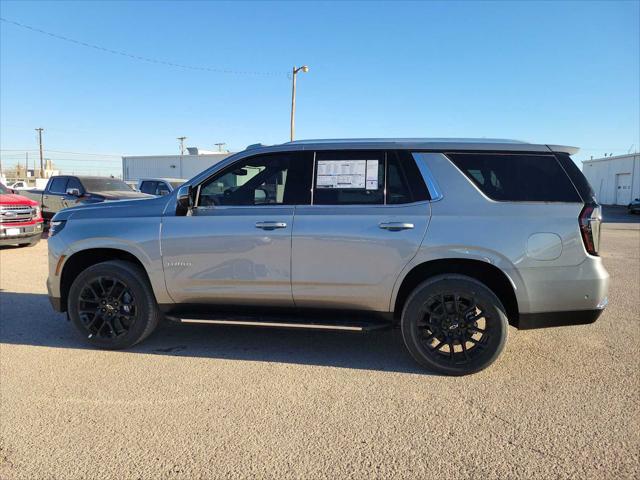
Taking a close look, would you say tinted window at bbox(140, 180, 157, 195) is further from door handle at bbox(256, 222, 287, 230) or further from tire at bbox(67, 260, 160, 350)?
door handle at bbox(256, 222, 287, 230)

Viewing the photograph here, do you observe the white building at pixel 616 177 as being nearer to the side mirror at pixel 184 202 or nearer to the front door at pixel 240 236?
the front door at pixel 240 236

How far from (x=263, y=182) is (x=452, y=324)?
2038mm

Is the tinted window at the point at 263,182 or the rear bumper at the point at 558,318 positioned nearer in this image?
the rear bumper at the point at 558,318

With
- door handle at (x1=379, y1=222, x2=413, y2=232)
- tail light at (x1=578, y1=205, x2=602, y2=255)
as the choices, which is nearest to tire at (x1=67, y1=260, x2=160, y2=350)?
door handle at (x1=379, y1=222, x2=413, y2=232)

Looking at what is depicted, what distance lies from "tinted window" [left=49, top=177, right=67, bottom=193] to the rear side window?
521 inches

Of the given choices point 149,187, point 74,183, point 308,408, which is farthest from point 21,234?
point 308,408

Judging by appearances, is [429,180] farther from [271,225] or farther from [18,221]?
[18,221]

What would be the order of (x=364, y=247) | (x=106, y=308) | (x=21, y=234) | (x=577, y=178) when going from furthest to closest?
1. (x=21, y=234)
2. (x=106, y=308)
3. (x=364, y=247)
4. (x=577, y=178)

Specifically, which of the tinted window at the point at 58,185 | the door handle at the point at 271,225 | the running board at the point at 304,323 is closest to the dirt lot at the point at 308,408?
the running board at the point at 304,323

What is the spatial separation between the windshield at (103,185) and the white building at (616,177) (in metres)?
35.8

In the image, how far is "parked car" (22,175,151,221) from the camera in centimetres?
1248

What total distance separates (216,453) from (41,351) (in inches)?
102

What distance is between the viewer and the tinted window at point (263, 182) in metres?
3.99

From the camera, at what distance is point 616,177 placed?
3934 centimetres
